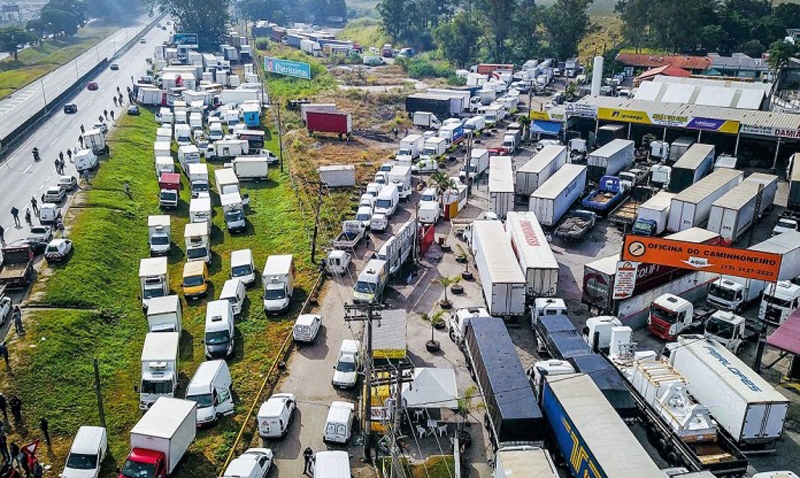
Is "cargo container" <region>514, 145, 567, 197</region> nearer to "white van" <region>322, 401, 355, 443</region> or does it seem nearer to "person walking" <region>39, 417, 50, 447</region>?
"white van" <region>322, 401, 355, 443</region>

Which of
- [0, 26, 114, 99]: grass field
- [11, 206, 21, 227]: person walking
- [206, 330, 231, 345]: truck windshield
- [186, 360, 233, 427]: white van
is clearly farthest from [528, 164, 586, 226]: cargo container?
[0, 26, 114, 99]: grass field

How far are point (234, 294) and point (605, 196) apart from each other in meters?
28.9

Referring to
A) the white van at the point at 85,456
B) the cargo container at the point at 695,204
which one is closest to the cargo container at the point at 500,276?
the cargo container at the point at 695,204

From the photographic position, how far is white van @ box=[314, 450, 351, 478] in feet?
76.7

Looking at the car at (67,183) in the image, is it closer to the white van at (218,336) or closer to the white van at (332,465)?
the white van at (218,336)

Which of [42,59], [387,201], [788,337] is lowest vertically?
[387,201]

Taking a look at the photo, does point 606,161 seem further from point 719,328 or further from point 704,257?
point 719,328

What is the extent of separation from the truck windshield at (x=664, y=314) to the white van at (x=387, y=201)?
2115 cm

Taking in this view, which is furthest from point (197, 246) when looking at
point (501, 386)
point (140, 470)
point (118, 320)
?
point (501, 386)

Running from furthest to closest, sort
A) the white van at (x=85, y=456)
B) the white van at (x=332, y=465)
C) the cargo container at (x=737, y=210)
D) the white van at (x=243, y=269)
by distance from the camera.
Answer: the cargo container at (x=737, y=210), the white van at (x=243, y=269), the white van at (x=85, y=456), the white van at (x=332, y=465)

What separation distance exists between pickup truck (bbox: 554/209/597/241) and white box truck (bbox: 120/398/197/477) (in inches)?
1082

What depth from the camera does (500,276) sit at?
35094 mm

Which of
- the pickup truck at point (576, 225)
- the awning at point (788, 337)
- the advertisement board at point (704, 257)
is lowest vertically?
the pickup truck at point (576, 225)

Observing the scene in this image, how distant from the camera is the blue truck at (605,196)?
49.7 metres
